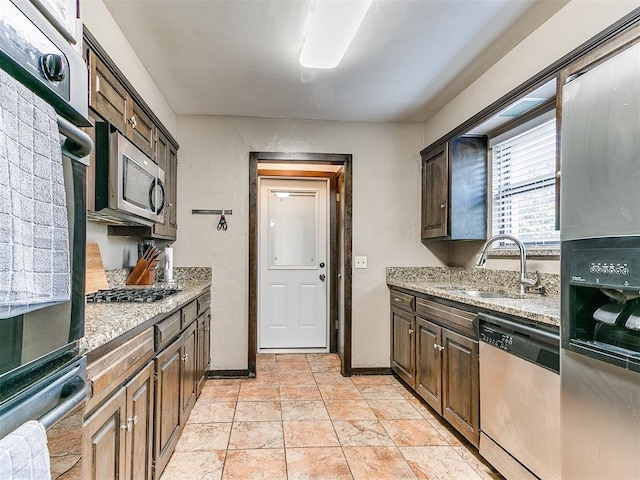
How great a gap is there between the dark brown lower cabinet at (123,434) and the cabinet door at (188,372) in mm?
656

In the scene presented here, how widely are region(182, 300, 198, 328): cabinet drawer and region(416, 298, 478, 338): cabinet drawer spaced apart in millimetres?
1648

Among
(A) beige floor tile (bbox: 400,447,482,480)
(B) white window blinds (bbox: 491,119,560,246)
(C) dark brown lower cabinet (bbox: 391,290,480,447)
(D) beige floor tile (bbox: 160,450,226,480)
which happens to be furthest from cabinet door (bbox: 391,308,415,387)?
(D) beige floor tile (bbox: 160,450,226,480)

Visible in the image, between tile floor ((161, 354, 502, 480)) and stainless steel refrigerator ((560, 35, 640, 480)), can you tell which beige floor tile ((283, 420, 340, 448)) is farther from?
stainless steel refrigerator ((560, 35, 640, 480))

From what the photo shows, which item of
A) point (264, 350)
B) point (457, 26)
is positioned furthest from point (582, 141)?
point (264, 350)

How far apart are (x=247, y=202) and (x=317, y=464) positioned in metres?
2.32

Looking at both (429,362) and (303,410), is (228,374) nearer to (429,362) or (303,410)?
(303,410)

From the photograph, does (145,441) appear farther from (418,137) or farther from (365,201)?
(418,137)

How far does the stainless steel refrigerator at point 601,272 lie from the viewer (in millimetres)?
1175

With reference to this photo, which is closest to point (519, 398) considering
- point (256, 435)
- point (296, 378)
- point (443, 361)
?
point (443, 361)

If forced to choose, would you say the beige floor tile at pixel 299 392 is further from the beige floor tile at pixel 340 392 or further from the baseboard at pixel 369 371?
the baseboard at pixel 369 371

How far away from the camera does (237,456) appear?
2.30 metres

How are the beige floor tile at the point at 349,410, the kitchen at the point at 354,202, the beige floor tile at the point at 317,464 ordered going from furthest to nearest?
the kitchen at the point at 354,202 < the beige floor tile at the point at 349,410 < the beige floor tile at the point at 317,464

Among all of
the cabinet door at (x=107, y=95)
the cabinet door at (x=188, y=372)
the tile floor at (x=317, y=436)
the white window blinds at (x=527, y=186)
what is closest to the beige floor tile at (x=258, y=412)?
the tile floor at (x=317, y=436)

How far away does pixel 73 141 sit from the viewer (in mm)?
824
